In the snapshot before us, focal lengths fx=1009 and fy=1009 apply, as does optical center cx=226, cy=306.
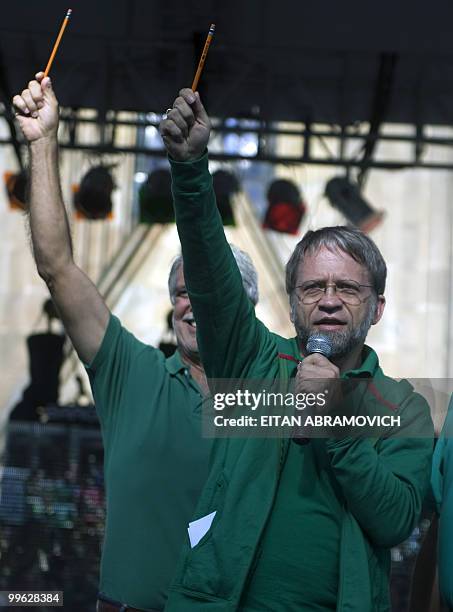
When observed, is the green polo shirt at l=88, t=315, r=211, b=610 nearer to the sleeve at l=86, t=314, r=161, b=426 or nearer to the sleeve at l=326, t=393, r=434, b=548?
the sleeve at l=86, t=314, r=161, b=426

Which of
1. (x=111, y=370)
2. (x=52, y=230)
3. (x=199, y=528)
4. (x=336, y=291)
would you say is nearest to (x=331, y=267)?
(x=336, y=291)

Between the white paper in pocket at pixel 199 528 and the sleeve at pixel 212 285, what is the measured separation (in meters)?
0.27

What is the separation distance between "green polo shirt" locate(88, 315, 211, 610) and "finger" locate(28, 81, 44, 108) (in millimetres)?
592

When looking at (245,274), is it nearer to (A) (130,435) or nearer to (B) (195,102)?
(A) (130,435)

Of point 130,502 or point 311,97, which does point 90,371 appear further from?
point 311,97

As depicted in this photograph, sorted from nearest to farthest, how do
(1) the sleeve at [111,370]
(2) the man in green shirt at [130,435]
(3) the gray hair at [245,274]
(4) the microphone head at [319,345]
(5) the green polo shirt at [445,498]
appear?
(4) the microphone head at [319,345]
(5) the green polo shirt at [445,498]
(2) the man in green shirt at [130,435]
(1) the sleeve at [111,370]
(3) the gray hair at [245,274]

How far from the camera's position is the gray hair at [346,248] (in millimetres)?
2006

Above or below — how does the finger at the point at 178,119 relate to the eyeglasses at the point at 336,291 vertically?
above

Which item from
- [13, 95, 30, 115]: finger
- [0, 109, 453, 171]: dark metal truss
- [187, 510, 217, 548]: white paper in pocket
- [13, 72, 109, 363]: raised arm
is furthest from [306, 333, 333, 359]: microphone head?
[0, 109, 453, 171]: dark metal truss

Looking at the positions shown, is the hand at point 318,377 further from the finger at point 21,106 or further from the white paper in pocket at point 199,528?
the finger at point 21,106

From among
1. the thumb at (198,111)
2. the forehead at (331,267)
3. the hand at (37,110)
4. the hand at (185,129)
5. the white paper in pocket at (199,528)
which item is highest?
the hand at (37,110)

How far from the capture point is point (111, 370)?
101 inches

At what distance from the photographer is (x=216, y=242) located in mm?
1830

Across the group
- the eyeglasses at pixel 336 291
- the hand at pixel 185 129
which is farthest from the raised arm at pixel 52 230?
the eyeglasses at pixel 336 291
